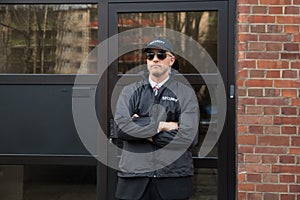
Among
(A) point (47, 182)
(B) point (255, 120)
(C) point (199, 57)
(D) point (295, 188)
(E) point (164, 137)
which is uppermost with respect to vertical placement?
(C) point (199, 57)

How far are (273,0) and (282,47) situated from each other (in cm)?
40

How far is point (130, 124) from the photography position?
9.69 feet

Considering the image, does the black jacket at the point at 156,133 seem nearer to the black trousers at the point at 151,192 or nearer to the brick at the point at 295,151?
the black trousers at the point at 151,192

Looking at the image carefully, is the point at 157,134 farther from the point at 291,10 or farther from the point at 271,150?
the point at 291,10

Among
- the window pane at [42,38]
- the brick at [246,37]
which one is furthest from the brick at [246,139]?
the window pane at [42,38]

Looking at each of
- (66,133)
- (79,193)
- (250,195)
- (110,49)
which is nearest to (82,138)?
(66,133)

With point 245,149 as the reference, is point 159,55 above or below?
above

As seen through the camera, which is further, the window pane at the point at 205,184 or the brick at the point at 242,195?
the window pane at the point at 205,184

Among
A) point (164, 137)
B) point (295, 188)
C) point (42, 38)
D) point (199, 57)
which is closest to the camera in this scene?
point (164, 137)

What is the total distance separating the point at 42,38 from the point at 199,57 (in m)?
1.56

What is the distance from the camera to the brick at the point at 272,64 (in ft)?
10.9

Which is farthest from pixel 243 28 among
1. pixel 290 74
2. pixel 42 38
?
pixel 42 38

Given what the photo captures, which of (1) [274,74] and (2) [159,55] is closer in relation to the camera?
(2) [159,55]

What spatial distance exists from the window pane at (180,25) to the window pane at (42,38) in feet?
1.38
